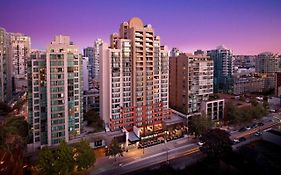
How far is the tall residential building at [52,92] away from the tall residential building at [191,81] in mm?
4027

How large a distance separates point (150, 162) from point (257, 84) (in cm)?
1066

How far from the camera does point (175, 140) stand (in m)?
6.70

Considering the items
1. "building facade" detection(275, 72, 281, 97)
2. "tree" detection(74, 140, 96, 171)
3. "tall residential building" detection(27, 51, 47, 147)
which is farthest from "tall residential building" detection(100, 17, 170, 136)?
"building facade" detection(275, 72, 281, 97)

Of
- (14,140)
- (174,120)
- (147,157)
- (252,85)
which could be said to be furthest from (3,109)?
(252,85)

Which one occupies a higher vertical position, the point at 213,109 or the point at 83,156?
the point at 213,109

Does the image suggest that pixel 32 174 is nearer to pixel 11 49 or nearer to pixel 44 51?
pixel 44 51

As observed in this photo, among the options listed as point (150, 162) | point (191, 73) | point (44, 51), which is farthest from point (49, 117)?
point (191, 73)

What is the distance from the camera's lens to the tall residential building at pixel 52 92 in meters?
5.52

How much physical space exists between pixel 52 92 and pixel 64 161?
1.95 meters

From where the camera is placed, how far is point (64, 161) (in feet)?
14.1

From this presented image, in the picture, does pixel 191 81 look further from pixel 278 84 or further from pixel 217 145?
pixel 278 84

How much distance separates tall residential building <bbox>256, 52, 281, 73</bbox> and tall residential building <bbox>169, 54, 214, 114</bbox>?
911 cm

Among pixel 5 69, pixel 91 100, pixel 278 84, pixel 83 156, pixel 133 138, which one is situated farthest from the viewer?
pixel 278 84

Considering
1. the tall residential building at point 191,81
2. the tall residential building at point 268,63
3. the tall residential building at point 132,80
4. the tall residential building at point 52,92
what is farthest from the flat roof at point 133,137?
the tall residential building at point 268,63
